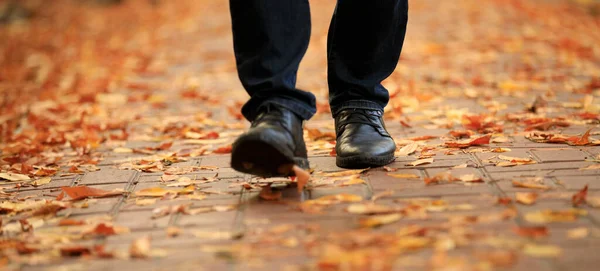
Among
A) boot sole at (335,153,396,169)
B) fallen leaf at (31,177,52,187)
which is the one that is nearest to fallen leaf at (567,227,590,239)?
boot sole at (335,153,396,169)

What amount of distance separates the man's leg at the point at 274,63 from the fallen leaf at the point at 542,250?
802 mm

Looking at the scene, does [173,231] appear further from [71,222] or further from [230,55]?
[230,55]

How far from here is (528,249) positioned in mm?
1673

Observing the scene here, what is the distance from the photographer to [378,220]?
1929mm

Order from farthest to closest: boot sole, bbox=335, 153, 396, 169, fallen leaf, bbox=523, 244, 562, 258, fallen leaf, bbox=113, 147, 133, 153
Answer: fallen leaf, bbox=113, 147, 133, 153
boot sole, bbox=335, 153, 396, 169
fallen leaf, bbox=523, 244, 562, 258

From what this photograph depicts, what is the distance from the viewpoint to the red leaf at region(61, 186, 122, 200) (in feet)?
7.70

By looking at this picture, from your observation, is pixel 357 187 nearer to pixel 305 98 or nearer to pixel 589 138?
pixel 305 98

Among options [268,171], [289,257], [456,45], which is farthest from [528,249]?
[456,45]

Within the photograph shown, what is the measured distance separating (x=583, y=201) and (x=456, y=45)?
15.3 ft

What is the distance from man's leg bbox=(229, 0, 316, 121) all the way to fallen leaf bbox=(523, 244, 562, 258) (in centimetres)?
95

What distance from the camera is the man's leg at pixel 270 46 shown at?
2.26m

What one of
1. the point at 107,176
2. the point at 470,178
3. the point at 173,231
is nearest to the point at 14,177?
the point at 107,176

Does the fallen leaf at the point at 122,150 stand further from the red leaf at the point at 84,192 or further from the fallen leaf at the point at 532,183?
the fallen leaf at the point at 532,183

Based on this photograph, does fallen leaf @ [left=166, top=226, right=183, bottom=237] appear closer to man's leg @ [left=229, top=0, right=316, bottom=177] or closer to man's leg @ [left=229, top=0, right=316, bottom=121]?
man's leg @ [left=229, top=0, right=316, bottom=177]
